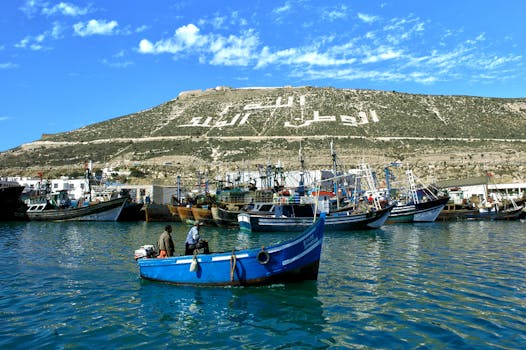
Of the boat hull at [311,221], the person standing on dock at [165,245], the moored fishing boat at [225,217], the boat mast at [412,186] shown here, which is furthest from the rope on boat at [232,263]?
the boat mast at [412,186]

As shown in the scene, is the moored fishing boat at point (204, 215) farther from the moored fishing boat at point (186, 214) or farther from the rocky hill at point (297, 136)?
the rocky hill at point (297, 136)

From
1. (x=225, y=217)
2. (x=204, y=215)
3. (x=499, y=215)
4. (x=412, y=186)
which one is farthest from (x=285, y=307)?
(x=499, y=215)

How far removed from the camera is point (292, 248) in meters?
13.3

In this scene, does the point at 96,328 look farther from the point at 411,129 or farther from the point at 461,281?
the point at 411,129

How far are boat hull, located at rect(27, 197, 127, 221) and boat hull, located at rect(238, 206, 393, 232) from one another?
20.0 metres

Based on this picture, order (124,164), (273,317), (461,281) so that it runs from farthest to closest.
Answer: (124,164) → (461,281) → (273,317)

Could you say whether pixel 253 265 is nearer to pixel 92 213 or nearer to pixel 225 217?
pixel 225 217

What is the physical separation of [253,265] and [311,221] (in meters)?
20.3

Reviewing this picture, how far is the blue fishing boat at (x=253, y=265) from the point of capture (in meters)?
13.1

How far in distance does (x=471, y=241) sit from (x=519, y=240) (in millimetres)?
3065

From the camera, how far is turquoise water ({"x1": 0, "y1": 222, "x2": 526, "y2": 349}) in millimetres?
9133

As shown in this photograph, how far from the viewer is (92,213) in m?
46.9

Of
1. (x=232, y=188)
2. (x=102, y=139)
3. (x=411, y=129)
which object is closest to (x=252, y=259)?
(x=232, y=188)

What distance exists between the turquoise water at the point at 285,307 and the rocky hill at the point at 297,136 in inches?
1739
